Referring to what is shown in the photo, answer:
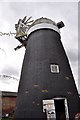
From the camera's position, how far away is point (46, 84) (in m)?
9.55

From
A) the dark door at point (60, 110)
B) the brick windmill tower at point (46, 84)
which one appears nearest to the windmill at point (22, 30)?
the brick windmill tower at point (46, 84)

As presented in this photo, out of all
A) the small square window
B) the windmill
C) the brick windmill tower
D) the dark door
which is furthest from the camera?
the windmill

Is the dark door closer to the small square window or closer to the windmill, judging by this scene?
the small square window

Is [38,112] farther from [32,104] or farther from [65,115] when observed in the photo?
[65,115]

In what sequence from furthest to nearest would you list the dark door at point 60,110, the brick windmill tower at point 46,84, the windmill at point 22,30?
the windmill at point 22,30 < the dark door at point 60,110 < the brick windmill tower at point 46,84

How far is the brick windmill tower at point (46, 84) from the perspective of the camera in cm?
896

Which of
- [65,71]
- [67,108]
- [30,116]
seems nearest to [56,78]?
[65,71]

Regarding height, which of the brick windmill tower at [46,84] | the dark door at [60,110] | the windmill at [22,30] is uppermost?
the windmill at [22,30]

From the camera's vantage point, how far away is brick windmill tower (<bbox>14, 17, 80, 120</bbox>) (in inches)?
353

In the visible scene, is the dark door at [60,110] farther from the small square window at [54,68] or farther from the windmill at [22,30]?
the windmill at [22,30]

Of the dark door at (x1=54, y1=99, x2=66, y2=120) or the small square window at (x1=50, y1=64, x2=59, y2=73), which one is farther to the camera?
the small square window at (x1=50, y1=64, x2=59, y2=73)

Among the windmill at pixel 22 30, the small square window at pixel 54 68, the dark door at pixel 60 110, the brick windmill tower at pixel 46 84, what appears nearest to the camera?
the brick windmill tower at pixel 46 84

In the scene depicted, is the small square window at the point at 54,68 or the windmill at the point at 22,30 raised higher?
the windmill at the point at 22,30

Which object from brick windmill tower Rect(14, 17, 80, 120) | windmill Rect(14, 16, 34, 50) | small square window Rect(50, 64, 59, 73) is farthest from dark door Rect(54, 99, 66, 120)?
windmill Rect(14, 16, 34, 50)
